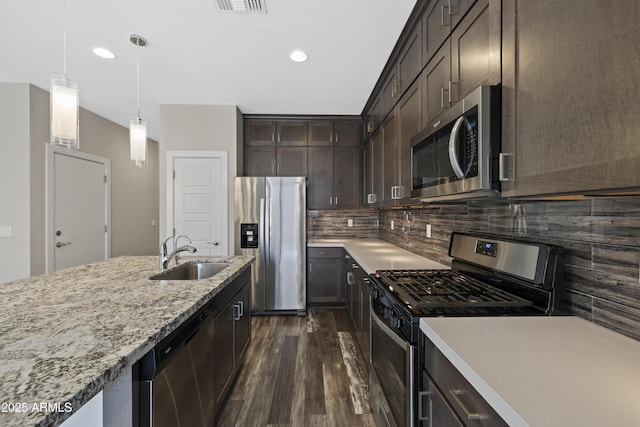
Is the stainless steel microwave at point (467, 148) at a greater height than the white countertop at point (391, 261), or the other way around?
the stainless steel microwave at point (467, 148)

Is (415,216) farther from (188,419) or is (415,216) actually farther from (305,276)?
(188,419)

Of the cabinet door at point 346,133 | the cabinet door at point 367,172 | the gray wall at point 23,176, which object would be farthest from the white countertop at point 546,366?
the gray wall at point 23,176

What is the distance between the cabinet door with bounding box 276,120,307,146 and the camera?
402 centimetres

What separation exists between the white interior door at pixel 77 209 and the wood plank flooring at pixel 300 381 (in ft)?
8.75

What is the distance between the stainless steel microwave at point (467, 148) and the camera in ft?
3.60

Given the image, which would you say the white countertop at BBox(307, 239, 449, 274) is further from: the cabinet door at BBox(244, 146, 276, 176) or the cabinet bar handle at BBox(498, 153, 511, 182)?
the cabinet door at BBox(244, 146, 276, 176)

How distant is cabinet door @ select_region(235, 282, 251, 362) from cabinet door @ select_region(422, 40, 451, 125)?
5.93ft

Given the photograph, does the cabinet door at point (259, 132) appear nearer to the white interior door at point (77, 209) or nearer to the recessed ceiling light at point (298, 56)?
the recessed ceiling light at point (298, 56)

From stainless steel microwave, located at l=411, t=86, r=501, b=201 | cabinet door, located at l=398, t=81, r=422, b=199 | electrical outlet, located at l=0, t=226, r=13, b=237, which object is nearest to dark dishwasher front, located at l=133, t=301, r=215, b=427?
stainless steel microwave, located at l=411, t=86, r=501, b=201

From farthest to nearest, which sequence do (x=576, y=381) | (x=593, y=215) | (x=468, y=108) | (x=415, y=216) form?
(x=415, y=216) → (x=468, y=108) → (x=593, y=215) → (x=576, y=381)

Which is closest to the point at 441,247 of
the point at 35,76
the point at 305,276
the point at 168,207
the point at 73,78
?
the point at 305,276

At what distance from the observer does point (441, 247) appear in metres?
2.25

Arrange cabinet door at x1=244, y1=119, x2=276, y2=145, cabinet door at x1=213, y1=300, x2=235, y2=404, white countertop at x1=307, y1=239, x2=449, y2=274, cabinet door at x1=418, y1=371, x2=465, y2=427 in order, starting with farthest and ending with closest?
cabinet door at x1=244, y1=119, x2=276, y2=145 < white countertop at x1=307, y1=239, x2=449, y2=274 < cabinet door at x1=213, y1=300, x2=235, y2=404 < cabinet door at x1=418, y1=371, x2=465, y2=427

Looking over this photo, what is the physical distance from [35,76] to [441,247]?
428 centimetres
